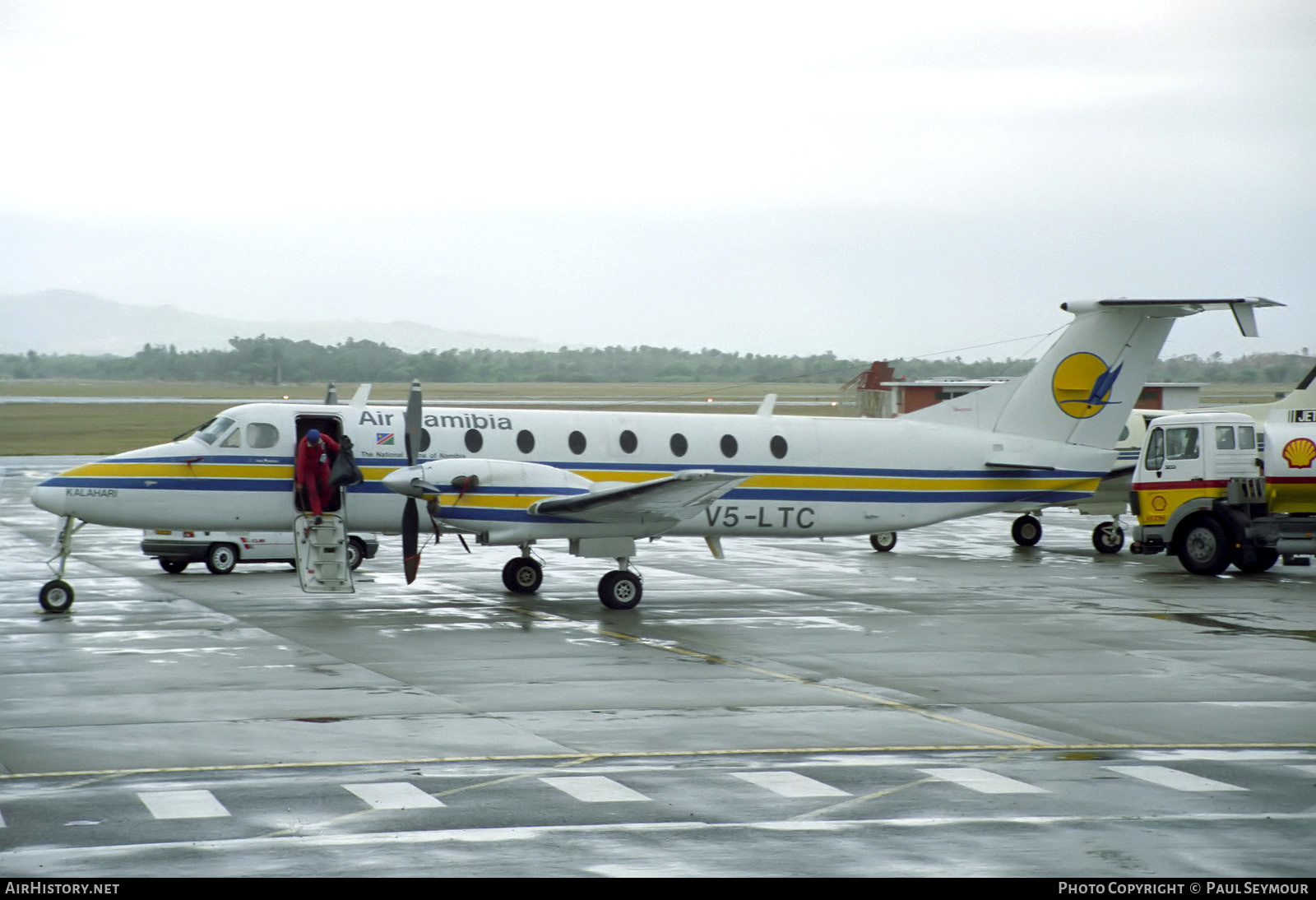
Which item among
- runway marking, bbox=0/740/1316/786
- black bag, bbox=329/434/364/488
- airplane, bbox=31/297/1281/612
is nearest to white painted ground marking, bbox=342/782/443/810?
runway marking, bbox=0/740/1316/786

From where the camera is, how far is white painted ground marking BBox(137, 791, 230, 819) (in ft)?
28.8

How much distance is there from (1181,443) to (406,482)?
14143 mm

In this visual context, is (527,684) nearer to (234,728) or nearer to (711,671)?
(711,671)

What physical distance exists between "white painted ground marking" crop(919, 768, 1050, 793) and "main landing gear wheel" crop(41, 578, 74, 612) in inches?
513

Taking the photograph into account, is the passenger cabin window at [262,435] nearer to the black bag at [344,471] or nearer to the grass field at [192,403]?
the black bag at [344,471]

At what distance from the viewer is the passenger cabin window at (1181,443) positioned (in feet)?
81.5

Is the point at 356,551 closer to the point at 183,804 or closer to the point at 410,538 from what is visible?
the point at 410,538

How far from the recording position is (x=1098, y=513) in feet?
95.9

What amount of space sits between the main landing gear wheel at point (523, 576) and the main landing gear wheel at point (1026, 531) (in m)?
12.3

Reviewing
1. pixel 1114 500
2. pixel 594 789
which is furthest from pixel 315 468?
pixel 1114 500

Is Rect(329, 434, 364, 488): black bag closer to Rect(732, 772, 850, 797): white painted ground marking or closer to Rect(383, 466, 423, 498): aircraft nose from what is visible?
Rect(383, 466, 423, 498): aircraft nose

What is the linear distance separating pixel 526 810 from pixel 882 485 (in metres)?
14.7

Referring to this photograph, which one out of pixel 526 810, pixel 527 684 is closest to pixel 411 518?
pixel 527 684

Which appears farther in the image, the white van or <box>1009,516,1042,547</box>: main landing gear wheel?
<box>1009,516,1042,547</box>: main landing gear wheel
